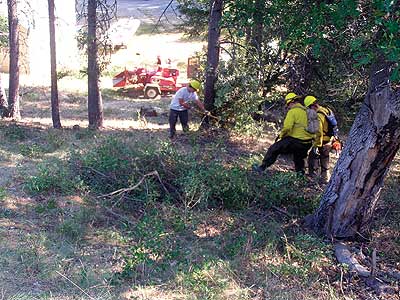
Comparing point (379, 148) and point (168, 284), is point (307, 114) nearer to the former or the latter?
point (379, 148)

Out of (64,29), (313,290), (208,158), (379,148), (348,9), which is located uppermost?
(64,29)

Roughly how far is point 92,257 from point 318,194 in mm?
4062

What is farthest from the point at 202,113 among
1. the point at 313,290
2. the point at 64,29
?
the point at 64,29

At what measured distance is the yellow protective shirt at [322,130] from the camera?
28.0 feet

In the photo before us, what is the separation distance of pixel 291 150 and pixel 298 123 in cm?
57

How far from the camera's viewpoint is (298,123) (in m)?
8.48

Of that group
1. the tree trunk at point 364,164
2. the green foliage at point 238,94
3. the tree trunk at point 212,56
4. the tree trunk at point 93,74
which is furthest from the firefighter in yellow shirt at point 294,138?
the tree trunk at point 93,74

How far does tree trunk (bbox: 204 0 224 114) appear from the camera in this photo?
1105 centimetres

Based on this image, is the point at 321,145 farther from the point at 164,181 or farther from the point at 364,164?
the point at 164,181

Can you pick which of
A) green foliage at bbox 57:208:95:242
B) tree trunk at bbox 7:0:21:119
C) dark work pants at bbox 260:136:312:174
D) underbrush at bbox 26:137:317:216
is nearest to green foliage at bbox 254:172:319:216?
underbrush at bbox 26:137:317:216

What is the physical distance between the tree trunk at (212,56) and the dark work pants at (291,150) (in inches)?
126

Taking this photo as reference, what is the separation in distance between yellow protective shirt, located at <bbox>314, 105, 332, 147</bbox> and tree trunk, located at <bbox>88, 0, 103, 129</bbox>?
5893 millimetres

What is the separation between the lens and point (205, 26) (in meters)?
13.2

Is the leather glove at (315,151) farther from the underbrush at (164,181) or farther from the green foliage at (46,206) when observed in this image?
the green foliage at (46,206)
